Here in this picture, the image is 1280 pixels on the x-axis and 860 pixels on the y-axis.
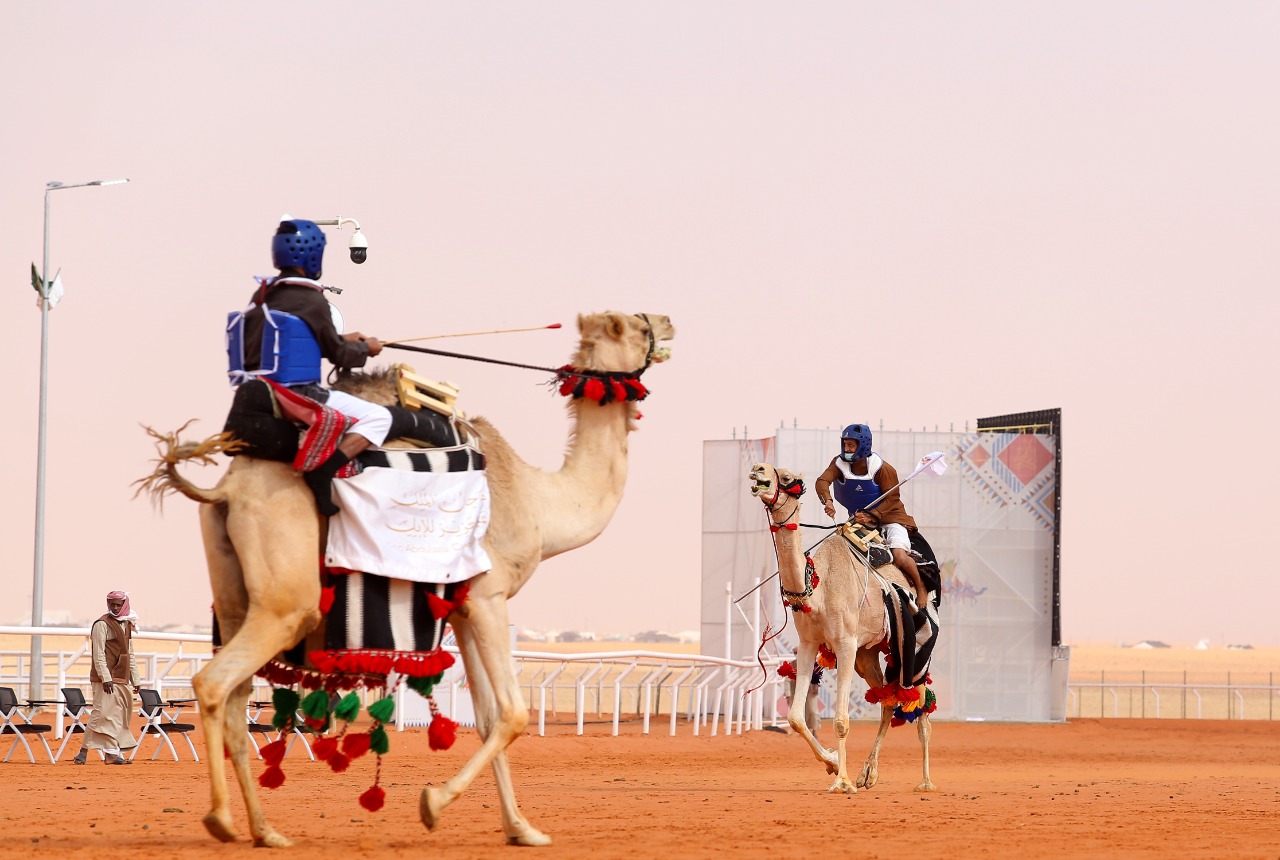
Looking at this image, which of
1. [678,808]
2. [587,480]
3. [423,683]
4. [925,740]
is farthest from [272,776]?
[925,740]

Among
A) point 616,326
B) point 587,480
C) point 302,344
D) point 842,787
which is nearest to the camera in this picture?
point 302,344

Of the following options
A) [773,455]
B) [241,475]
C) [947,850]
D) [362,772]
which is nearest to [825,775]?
Result: [362,772]

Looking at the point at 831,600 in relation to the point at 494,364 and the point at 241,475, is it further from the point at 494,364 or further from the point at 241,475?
the point at 241,475

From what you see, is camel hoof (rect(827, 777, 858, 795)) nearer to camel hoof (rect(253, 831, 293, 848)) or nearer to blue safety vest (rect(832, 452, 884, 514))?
blue safety vest (rect(832, 452, 884, 514))

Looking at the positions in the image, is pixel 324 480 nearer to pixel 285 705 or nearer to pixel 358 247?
pixel 285 705

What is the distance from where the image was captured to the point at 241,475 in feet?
31.1

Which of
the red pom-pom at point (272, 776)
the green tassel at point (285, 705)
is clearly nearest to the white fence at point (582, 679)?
the green tassel at point (285, 705)

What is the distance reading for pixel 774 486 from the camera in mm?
15883

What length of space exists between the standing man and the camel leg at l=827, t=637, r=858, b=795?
8398 mm

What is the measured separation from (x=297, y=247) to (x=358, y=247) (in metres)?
9.95

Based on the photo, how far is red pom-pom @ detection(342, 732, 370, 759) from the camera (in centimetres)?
978

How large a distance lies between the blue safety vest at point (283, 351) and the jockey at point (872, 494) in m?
8.61

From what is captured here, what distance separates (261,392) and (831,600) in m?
8.25

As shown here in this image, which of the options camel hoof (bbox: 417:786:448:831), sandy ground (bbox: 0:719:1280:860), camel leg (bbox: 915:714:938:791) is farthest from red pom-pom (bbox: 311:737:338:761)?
camel leg (bbox: 915:714:938:791)
